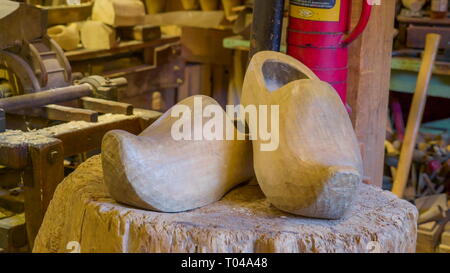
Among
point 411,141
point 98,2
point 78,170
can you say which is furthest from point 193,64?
point 78,170

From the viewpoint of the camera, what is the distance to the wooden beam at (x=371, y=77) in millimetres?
2551

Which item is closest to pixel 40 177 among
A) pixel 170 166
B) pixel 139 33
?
pixel 170 166

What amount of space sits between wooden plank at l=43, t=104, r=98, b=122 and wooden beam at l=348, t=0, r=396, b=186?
894mm

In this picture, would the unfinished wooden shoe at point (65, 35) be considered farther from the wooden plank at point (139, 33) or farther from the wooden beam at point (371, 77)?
the wooden beam at point (371, 77)

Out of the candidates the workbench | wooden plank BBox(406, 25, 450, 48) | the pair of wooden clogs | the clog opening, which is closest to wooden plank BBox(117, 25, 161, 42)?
the workbench

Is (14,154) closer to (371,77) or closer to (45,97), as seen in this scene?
(45,97)

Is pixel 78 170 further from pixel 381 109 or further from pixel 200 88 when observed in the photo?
pixel 200 88

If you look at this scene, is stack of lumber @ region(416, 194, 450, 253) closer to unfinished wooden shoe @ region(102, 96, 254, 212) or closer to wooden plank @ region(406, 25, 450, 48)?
wooden plank @ region(406, 25, 450, 48)

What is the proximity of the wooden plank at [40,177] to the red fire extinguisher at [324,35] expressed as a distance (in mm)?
838

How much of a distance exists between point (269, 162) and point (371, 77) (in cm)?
106

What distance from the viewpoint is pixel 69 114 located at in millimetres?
2629

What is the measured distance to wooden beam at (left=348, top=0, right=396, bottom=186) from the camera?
2551mm

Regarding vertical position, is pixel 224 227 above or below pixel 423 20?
below

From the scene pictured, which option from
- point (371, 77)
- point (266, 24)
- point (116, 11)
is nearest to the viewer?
point (266, 24)
